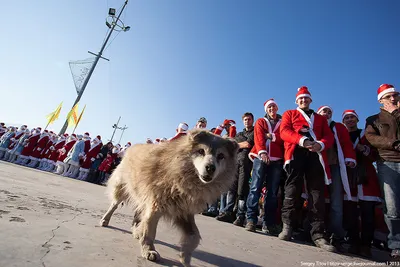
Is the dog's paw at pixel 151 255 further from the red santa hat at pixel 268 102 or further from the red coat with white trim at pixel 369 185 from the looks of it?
the red santa hat at pixel 268 102

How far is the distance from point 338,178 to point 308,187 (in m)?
0.59

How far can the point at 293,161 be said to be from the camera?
4.14 metres

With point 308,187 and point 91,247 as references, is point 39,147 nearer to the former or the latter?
point 91,247

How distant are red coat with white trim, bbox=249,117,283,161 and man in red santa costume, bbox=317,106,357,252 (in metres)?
0.95

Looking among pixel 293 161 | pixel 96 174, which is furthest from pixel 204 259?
pixel 96 174

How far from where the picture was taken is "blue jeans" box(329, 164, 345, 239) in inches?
157

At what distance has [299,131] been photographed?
4227mm

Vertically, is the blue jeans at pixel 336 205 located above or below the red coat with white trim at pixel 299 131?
below

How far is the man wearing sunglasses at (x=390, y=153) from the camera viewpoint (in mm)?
3489

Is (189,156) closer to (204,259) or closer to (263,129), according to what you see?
(204,259)

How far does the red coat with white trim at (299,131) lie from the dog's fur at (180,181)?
1630 millimetres

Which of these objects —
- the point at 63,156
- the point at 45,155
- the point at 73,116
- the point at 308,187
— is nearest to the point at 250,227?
the point at 308,187

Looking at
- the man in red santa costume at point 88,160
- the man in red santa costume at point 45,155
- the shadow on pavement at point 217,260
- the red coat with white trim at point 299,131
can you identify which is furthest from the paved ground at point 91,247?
the man in red santa costume at point 45,155

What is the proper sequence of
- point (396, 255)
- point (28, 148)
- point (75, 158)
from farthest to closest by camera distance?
point (28, 148)
point (75, 158)
point (396, 255)
